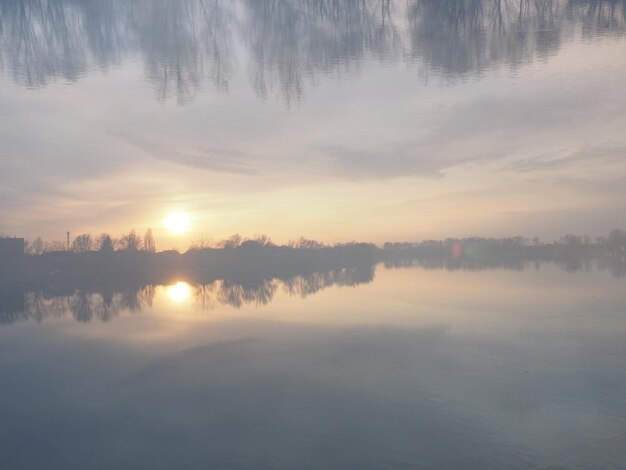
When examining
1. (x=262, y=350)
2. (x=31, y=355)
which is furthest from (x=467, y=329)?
(x=31, y=355)

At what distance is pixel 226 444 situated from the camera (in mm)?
3225

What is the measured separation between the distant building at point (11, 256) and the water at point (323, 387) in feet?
5.13

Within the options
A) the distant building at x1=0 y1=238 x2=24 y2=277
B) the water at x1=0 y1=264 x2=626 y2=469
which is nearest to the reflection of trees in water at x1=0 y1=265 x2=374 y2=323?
the water at x1=0 y1=264 x2=626 y2=469

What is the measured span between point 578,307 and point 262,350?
5.03 m

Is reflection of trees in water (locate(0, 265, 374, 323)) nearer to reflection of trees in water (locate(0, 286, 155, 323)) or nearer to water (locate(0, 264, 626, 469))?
reflection of trees in water (locate(0, 286, 155, 323))

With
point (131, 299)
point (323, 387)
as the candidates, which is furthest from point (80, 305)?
point (323, 387)

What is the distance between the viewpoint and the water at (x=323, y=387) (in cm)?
309

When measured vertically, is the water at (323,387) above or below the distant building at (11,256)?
below

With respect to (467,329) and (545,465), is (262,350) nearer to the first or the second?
(467,329)

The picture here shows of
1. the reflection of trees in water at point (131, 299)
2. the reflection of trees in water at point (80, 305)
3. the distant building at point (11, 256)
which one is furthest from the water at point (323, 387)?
the distant building at point (11, 256)

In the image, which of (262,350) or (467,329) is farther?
(467,329)

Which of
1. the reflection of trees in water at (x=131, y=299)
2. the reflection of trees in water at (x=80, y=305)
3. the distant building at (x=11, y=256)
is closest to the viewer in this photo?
the reflection of trees in water at (x=80, y=305)

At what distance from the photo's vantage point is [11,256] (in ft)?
29.6

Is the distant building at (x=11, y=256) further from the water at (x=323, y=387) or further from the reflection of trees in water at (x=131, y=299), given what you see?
the water at (x=323, y=387)
